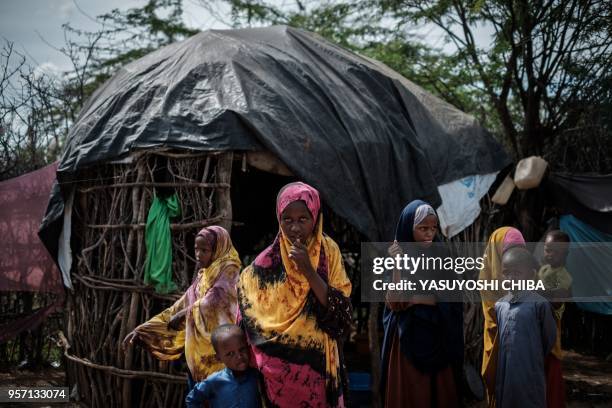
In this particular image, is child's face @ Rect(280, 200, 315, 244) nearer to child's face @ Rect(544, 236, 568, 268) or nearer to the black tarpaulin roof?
the black tarpaulin roof

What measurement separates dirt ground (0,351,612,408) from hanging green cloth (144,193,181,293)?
1.74 m

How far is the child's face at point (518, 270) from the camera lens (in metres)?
3.29

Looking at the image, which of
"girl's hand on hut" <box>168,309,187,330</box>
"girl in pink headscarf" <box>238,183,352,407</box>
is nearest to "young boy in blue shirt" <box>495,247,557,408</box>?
"girl in pink headscarf" <box>238,183,352,407</box>

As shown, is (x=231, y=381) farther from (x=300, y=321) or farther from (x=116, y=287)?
(x=116, y=287)

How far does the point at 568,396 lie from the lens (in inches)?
251

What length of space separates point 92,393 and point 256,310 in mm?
3599

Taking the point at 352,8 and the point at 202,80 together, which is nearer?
the point at 202,80

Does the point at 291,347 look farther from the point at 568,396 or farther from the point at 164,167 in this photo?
the point at 568,396

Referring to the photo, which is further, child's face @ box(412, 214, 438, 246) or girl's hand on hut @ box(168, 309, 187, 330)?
girl's hand on hut @ box(168, 309, 187, 330)

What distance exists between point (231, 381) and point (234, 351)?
6.1 inches

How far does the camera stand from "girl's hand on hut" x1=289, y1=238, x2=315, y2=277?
2.53 metres

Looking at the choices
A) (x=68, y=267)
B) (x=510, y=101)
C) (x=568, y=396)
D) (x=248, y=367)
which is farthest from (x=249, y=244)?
(x=248, y=367)

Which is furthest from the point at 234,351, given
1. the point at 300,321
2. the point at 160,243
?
the point at 160,243

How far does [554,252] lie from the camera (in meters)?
5.09
